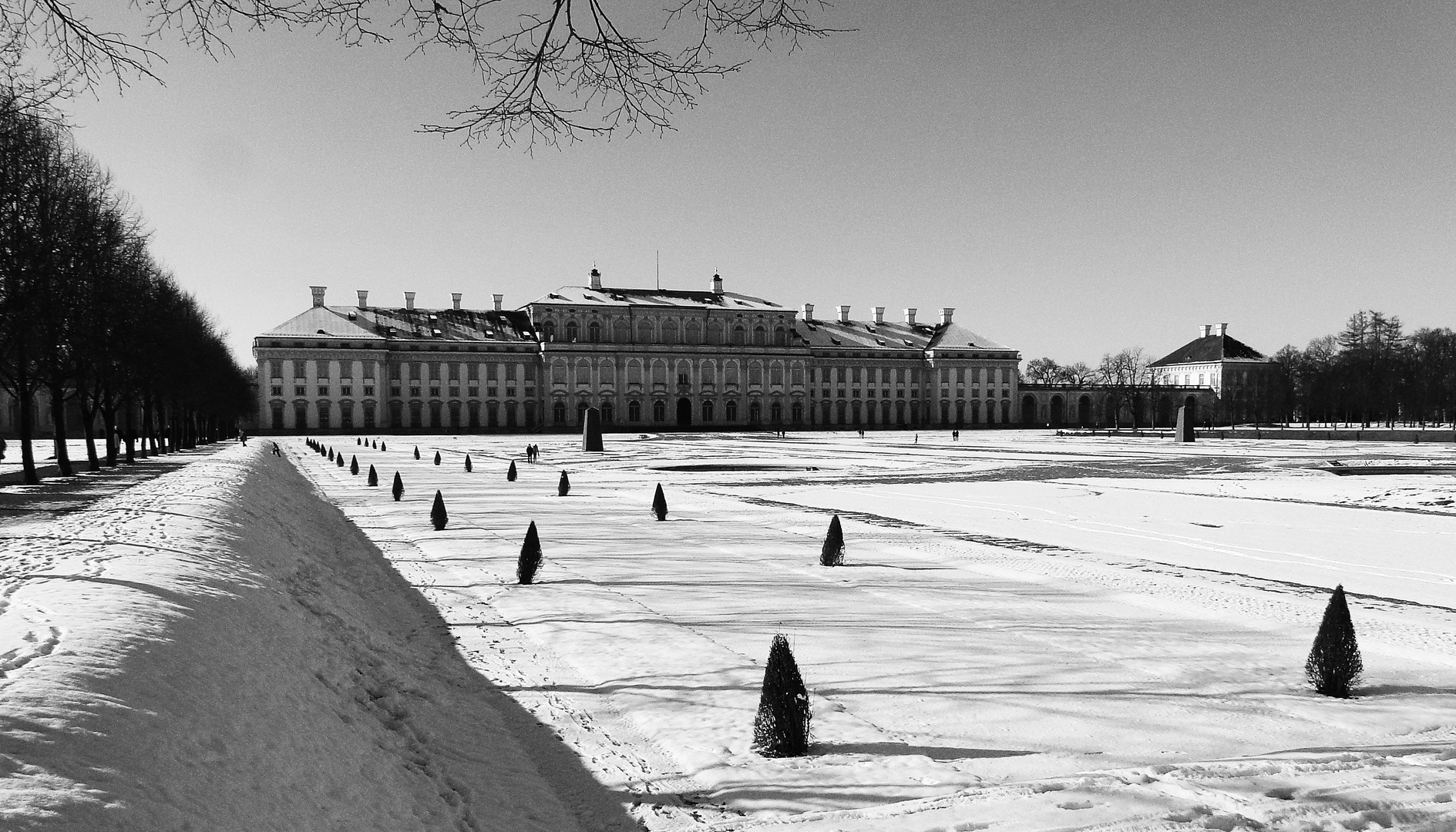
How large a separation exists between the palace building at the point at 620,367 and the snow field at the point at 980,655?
73.1 metres

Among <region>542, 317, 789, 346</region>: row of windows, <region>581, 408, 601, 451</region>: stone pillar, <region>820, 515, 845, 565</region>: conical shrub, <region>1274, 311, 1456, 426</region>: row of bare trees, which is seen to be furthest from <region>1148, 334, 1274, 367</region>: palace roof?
<region>820, 515, 845, 565</region>: conical shrub

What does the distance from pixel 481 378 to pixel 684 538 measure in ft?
259

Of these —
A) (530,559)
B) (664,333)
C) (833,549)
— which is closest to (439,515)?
(530,559)

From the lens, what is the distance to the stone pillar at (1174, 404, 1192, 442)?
56938mm

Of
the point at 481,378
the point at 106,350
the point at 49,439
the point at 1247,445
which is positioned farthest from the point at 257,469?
the point at 481,378

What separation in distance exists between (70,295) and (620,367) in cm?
7193

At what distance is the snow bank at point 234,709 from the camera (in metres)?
3.36

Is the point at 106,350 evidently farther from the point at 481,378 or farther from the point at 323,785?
the point at 481,378

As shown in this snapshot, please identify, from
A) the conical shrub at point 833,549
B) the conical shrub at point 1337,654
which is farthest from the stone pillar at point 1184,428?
the conical shrub at point 1337,654

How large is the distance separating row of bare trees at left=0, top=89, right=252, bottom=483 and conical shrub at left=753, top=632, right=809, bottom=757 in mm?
12134

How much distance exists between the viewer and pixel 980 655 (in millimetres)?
7602

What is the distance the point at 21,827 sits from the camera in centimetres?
274

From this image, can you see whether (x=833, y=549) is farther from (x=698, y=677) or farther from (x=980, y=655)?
(x=698, y=677)

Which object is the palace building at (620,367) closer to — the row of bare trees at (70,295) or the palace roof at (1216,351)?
the palace roof at (1216,351)
